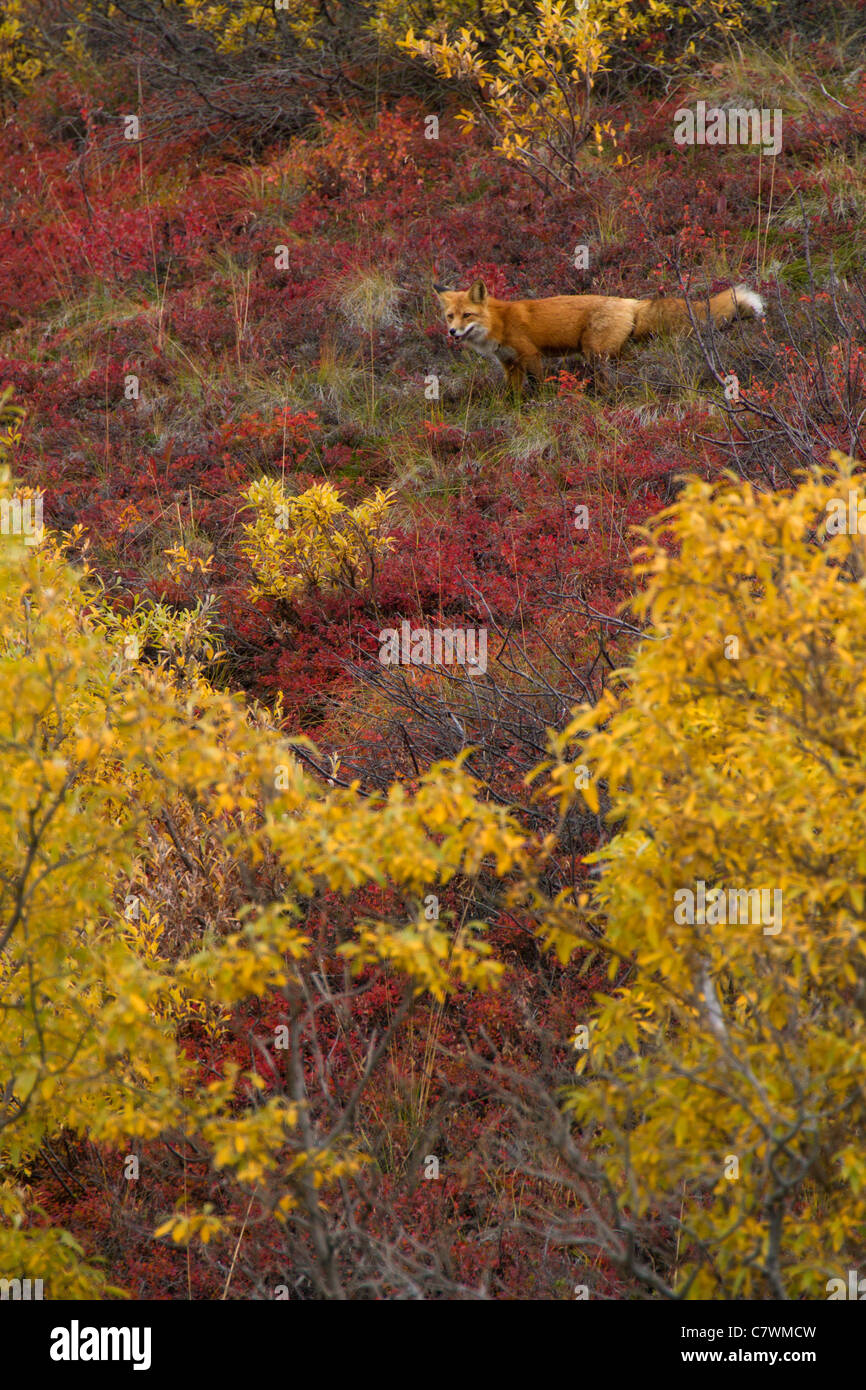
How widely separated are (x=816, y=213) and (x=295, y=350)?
4633 millimetres

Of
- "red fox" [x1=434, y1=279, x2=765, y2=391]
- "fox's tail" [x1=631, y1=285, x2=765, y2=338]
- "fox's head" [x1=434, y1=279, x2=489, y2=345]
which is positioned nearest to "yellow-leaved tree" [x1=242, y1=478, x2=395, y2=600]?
"fox's head" [x1=434, y1=279, x2=489, y2=345]

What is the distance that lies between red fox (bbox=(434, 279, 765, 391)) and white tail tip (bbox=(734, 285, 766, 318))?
63 centimetres

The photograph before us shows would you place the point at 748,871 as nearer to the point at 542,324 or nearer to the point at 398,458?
the point at 398,458

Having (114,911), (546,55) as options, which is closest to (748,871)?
(114,911)

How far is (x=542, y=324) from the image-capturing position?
9.36 meters

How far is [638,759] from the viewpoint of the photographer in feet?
8.28

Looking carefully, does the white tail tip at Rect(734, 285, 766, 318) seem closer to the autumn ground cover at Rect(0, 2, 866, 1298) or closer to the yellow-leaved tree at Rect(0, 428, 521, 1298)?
the autumn ground cover at Rect(0, 2, 866, 1298)

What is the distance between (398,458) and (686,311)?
2.52m

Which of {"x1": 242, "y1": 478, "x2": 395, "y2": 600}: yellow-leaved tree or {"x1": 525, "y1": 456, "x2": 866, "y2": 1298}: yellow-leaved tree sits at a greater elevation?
{"x1": 242, "y1": 478, "x2": 395, "y2": 600}: yellow-leaved tree

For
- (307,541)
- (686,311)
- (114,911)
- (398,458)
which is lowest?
(114,911)

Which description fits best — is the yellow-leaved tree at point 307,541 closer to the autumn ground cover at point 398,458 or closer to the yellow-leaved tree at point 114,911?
the autumn ground cover at point 398,458

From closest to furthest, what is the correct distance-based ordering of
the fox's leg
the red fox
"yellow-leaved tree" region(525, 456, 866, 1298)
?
1. "yellow-leaved tree" region(525, 456, 866, 1298)
2. the red fox
3. the fox's leg

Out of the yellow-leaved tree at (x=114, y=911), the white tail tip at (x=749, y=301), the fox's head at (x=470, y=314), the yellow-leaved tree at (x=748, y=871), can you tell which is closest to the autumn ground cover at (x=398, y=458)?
the white tail tip at (x=749, y=301)

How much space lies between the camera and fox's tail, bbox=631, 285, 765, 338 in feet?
28.2
